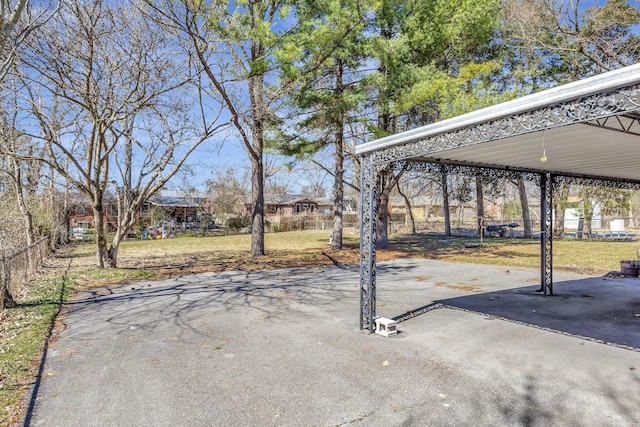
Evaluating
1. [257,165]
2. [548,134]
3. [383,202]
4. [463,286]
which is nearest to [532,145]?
[548,134]

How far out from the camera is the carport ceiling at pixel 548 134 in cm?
320

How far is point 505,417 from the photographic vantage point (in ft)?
10.1

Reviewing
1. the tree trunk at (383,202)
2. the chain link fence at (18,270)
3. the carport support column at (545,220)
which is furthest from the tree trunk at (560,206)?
the chain link fence at (18,270)

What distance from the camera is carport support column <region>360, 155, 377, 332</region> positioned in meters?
5.42

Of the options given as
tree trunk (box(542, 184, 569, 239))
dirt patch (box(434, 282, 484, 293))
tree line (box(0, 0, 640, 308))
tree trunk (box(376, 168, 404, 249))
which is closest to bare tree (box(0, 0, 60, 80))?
tree line (box(0, 0, 640, 308))

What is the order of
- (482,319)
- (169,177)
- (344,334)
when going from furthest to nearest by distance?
(169,177)
(482,319)
(344,334)

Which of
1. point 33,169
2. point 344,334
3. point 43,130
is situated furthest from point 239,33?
→ point 33,169

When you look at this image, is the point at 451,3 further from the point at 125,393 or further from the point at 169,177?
the point at 125,393

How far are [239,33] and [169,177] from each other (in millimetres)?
4366

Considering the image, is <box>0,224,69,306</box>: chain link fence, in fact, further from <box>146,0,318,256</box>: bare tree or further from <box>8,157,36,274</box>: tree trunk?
<box>146,0,318,256</box>: bare tree

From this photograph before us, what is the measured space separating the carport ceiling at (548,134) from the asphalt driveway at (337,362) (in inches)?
97.3

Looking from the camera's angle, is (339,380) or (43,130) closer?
(339,380)

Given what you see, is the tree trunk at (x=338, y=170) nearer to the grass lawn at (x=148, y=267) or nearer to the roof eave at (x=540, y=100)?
the grass lawn at (x=148, y=267)

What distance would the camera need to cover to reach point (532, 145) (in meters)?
5.48
